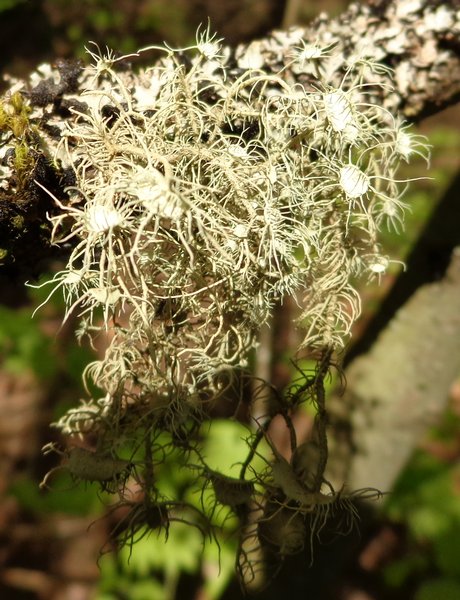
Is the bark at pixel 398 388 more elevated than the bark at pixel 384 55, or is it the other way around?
the bark at pixel 384 55

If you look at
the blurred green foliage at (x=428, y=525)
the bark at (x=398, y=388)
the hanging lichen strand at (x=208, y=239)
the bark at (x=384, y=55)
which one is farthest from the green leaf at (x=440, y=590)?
the bark at (x=384, y=55)

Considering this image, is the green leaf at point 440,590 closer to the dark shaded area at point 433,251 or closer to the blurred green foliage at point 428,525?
the blurred green foliage at point 428,525

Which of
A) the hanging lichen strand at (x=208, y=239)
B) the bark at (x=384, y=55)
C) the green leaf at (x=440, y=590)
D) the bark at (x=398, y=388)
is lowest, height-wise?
the green leaf at (x=440, y=590)

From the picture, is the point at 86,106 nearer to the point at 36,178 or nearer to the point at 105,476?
the point at 36,178

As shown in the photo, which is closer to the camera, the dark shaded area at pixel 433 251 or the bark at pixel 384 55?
the bark at pixel 384 55

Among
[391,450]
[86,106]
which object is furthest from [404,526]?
[86,106]

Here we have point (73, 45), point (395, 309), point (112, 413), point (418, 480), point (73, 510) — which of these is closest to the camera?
point (112, 413)

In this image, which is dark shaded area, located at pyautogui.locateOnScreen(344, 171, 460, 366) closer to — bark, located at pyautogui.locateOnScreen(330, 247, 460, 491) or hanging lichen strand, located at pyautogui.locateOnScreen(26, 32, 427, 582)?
bark, located at pyautogui.locateOnScreen(330, 247, 460, 491)

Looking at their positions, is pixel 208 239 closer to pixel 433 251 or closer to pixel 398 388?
pixel 433 251

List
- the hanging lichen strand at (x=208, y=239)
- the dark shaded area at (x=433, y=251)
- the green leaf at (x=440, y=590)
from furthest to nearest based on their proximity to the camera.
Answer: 1. the green leaf at (x=440, y=590)
2. the dark shaded area at (x=433, y=251)
3. the hanging lichen strand at (x=208, y=239)
